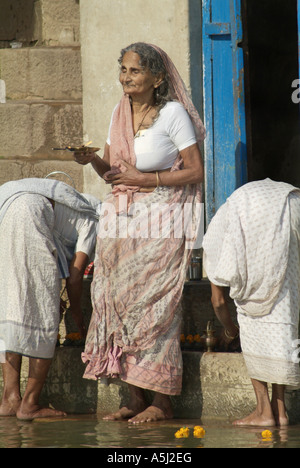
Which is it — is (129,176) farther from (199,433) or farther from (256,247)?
(199,433)

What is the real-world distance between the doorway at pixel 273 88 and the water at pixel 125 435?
170 inches

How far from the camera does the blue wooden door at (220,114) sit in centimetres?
748

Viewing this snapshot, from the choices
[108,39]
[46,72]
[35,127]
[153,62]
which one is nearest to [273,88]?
[108,39]

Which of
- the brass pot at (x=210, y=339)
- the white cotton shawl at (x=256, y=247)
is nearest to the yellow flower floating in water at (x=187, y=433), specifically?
the white cotton shawl at (x=256, y=247)

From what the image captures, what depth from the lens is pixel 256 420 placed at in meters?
5.43

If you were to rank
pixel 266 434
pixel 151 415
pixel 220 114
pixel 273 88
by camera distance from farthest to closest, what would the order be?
pixel 273 88 → pixel 220 114 → pixel 151 415 → pixel 266 434

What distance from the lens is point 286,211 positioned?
545 cm

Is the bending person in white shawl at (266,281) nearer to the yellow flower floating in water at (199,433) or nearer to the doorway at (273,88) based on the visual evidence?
the yellow flower floating in water at (199,433)

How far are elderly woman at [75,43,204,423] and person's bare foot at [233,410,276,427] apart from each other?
527 mm

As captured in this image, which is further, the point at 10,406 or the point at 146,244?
the point at 10,406

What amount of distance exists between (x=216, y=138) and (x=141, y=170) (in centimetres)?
166

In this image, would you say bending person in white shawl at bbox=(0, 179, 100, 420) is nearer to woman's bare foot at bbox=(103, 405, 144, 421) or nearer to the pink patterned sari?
the pink patterned sari

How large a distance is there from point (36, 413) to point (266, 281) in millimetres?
1731
